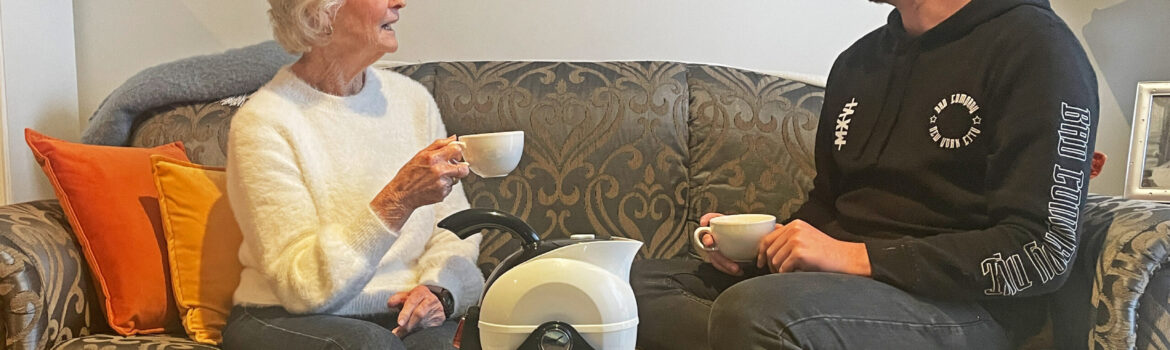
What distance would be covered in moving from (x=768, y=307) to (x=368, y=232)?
25.3 inches

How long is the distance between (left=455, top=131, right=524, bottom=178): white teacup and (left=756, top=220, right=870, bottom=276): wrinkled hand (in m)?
0.40

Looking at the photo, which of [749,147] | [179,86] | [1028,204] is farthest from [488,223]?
[179,86]

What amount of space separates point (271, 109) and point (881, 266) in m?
0.98

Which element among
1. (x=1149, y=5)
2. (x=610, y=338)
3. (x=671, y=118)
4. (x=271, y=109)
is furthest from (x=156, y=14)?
(x=1149, y=5)

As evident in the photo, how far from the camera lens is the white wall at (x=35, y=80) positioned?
199cm

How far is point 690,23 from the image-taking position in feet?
7.36

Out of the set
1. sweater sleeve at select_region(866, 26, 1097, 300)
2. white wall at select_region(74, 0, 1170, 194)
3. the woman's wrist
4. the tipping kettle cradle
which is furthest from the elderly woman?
sweater sleeve at select_region(866, 26, 1097, 300)

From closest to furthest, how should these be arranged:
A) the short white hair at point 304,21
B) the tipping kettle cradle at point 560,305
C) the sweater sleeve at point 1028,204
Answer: the tipping kettle cradle at point 560,305 → the sweater sleeve at point 1028,204 → the short white hair at point 304,21

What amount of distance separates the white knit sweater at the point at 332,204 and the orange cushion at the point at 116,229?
0.64 ft

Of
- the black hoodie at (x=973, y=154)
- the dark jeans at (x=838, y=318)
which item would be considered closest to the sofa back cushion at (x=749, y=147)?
the black hoodie at (x=973, y=154)

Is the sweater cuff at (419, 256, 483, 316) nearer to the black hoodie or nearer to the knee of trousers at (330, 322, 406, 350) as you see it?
the knee of trousers at (330, 322, 406, 350)

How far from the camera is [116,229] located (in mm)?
1622

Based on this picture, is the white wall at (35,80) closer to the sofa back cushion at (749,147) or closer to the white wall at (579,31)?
the white wall at (579,31)

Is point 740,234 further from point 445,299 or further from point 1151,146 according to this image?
point 1151,146
